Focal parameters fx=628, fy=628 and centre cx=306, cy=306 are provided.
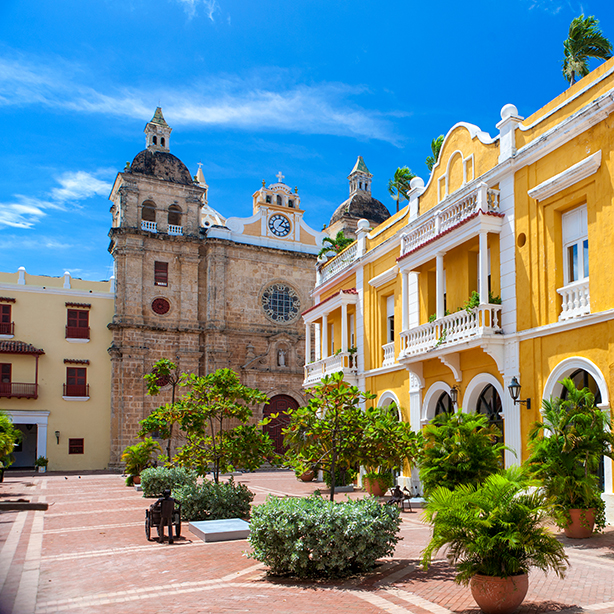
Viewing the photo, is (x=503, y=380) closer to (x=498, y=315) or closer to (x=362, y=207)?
(x=498, y=315)

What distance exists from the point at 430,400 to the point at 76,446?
2412 cm

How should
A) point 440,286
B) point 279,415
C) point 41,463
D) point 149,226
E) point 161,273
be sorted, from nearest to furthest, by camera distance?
1. point 440,286
2. point 41,463
3. point 161,273
4. point 149,226
5. point 279,415

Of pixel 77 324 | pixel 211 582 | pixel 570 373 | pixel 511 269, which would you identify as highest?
pixel 77 324

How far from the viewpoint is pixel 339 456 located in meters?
11.2

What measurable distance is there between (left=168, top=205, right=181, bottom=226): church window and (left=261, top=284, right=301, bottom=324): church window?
7.23 meters

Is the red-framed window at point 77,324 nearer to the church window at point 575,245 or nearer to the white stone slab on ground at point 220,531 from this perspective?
the white stone slab on ground at point 220,531

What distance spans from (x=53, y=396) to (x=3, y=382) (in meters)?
2.71

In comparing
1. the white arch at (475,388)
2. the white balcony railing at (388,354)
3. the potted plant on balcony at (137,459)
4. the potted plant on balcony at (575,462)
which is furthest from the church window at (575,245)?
the potted plant on balcony at (137,459)

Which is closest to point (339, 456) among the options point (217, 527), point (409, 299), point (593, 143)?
point (217, 527)

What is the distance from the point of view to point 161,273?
38625mm

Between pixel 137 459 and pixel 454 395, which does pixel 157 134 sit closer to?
pixel 137 459

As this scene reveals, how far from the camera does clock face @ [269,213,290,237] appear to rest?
141 feet

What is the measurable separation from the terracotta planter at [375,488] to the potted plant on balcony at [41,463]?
21697 mm

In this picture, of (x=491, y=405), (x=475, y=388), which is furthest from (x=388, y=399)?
(x=491, y=405)
